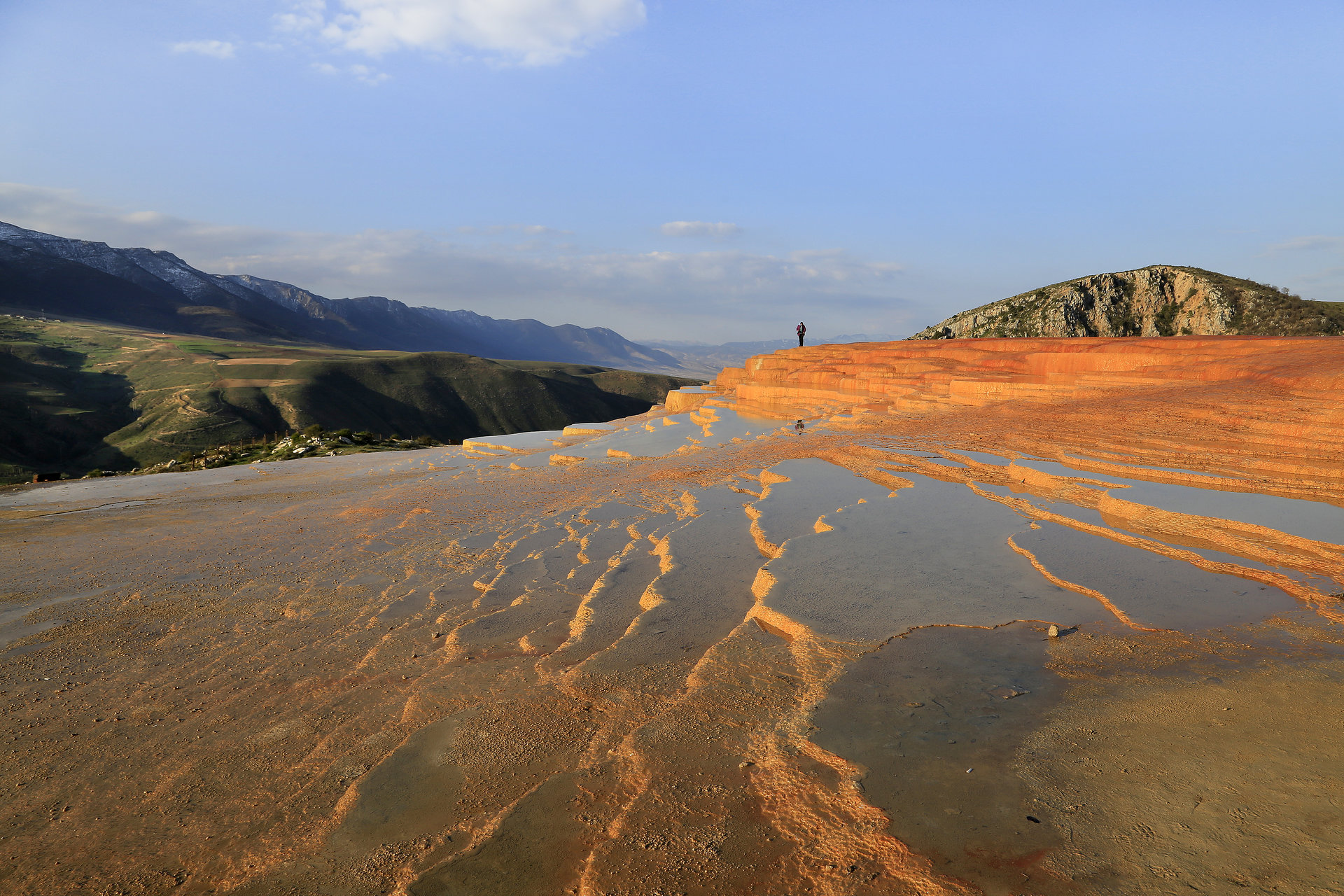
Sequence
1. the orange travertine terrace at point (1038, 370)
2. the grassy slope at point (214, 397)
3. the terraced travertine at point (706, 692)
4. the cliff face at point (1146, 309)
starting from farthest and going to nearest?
the grassy slope at point (214, 397)
the cliff face at point (1146, 309)
the orange travertine terrace at point (1038, 370)
the terraced travertine at point (706, 692)

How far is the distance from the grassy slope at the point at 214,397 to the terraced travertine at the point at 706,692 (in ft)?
171

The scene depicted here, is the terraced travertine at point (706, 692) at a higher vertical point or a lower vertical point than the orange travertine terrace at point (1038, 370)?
lower

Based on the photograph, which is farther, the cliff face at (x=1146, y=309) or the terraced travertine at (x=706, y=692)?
the cliff face at (x=1146, y=309)

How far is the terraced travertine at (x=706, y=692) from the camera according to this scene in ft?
7.83

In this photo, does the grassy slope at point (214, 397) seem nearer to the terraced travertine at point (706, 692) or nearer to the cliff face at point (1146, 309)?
the terraced travertine at point (706, 692)

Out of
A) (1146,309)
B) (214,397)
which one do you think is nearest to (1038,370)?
(1146,309)

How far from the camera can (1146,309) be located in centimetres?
4647

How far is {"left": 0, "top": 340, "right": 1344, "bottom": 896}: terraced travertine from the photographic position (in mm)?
2387

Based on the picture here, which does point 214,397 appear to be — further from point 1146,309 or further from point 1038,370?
point 1146,309

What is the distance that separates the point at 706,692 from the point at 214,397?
297ft

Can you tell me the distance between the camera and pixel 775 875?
7.50ft

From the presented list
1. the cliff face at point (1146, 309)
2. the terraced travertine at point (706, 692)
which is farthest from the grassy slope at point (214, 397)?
the cliff face at point (1146, 309)

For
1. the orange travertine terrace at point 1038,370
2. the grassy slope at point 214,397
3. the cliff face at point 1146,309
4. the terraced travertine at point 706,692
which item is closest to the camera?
the terraced travertine at point 706,692

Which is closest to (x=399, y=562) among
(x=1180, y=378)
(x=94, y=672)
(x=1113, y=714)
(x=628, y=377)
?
(x=94, y=672)
